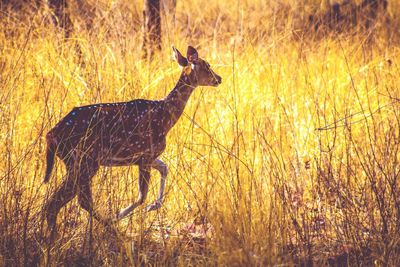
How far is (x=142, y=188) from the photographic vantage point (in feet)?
14.8

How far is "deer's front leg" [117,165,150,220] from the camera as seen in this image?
4.32 metres

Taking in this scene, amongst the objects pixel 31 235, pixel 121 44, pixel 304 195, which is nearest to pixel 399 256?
pixel 304 195

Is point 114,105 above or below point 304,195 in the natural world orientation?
above

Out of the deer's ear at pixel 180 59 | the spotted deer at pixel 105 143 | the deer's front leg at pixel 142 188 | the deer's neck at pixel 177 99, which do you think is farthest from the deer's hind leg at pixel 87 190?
the deer's ear at pixel 180 59

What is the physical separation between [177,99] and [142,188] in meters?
0.66

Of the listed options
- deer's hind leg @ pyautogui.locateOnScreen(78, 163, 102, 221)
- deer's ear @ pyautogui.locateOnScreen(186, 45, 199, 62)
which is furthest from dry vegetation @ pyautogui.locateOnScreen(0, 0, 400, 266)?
deer's ear @ pyautogui.locateOnScreen(186, 45, 199, 62)

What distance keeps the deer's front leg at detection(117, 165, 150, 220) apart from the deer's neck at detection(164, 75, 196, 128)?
1.14 feet

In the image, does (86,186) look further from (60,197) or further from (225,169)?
(225,169)

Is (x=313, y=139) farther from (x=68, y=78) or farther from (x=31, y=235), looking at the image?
(x=31, y=235)

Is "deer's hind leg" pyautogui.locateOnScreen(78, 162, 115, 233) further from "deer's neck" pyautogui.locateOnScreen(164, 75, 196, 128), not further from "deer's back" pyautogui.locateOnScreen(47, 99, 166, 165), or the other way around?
"deer's neck" pyautogui.locateOnScreen(164, 75, 196, 128)

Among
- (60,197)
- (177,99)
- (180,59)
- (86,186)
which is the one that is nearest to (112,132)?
(86,186)

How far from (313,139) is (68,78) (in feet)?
6.58

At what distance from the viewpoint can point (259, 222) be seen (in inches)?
151

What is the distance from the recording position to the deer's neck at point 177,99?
4.72 metres
